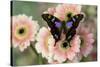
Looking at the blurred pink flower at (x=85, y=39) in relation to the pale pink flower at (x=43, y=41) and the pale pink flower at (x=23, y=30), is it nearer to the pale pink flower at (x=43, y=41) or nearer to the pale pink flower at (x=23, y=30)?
the pale pink flower at (x=43, y=41)

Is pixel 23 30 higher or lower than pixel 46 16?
lower

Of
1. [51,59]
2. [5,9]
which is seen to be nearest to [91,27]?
[51,59]


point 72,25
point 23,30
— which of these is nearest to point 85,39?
point 72,25

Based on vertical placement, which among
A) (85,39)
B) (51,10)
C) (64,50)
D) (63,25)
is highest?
(51,10)

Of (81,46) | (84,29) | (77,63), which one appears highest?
(84,29)

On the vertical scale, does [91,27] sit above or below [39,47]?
above

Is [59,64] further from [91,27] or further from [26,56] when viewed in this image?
[91,27]

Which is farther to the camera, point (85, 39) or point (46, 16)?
point (85, 39)

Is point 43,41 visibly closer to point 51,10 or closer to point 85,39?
point 51,10
